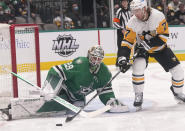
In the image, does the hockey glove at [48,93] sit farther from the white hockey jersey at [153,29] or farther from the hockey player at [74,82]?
the white hockey jersey at [153,29]

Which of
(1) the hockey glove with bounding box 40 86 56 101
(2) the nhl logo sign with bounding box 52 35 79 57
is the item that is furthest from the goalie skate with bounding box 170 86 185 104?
(2) the nhl logo sign with bounding box 52 35 79 57

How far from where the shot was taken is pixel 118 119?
2.88 metres

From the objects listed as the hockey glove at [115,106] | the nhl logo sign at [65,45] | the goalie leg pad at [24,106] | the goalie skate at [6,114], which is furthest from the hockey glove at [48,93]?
the nhl logo sign at [65,45]

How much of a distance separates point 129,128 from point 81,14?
431cm

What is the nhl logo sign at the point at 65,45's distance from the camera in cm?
622

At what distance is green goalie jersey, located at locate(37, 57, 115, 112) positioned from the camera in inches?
117

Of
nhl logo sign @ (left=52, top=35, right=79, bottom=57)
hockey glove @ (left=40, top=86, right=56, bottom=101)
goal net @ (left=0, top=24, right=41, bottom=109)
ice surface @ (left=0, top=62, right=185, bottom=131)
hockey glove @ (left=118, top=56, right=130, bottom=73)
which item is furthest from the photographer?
nhl logo sign @ (left=52, top=35, right=79, bottom=57)

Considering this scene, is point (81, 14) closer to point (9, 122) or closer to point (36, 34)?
point (36, 34)

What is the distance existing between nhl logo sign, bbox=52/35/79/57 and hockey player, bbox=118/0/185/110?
9.98ft

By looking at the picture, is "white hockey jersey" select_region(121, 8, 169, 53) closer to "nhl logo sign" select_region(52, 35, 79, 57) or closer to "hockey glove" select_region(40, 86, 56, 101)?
"hockey glove" select_region(40, 86, 56, 101)

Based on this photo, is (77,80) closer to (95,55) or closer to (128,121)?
(95,55)

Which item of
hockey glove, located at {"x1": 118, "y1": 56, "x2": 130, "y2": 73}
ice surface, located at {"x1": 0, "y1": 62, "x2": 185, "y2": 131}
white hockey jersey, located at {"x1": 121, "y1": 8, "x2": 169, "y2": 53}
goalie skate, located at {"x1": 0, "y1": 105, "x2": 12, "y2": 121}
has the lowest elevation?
ice surface, located at {"x1": 0, "y1": 62, "x2": 185, "y2": 131}

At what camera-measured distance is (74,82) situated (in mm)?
3043

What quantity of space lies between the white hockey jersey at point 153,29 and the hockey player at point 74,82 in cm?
42
